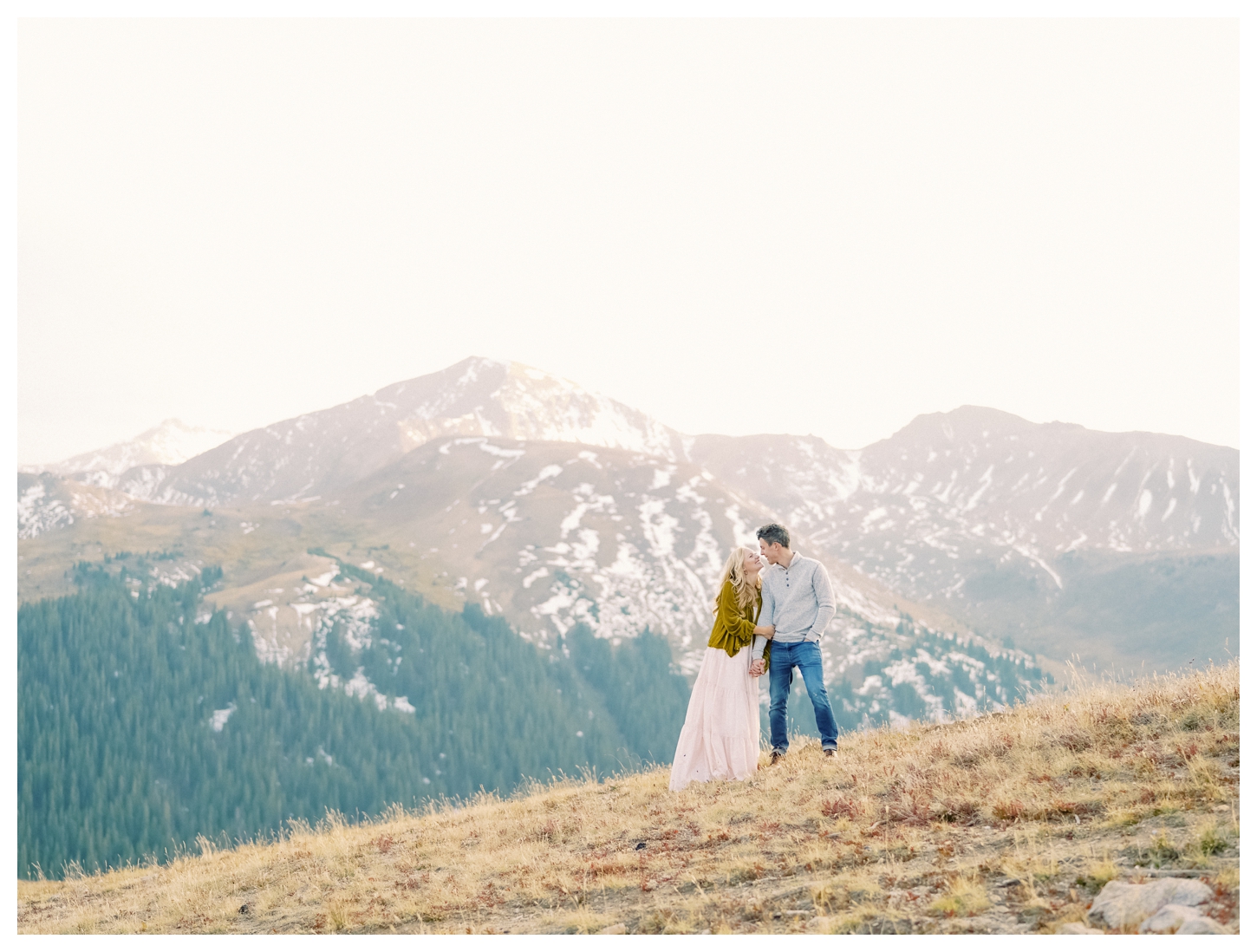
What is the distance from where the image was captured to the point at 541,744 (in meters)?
199

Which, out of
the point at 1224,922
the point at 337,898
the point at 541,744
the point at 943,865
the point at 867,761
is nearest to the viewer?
the point at 1224,922

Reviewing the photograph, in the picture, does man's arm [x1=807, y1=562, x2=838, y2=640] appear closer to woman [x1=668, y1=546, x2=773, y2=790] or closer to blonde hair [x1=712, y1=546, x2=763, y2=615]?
woman [x1=668, y1=546, x2=773, y2=790]

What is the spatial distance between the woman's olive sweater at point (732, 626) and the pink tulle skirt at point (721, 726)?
0.16 metres

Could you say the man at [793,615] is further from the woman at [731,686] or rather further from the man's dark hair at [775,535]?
the woman at [731,686]

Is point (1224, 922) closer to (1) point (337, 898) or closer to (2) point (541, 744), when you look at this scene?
(1) point (337, 898)

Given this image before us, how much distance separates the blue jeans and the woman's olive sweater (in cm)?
26

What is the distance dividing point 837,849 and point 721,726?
15.2 ft

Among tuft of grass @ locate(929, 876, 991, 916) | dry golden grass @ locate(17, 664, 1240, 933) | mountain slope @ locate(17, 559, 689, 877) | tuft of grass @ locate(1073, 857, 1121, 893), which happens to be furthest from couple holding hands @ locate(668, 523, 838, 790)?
mountain slope @ locate(17, 559, 689, 877)

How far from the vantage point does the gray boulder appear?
21.7ft

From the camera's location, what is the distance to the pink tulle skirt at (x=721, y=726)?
44.9 feet

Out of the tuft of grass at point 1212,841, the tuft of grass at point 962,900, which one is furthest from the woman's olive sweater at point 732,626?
the tuft of grass at point 1212,841

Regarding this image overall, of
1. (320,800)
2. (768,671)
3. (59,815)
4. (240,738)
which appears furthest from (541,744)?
(768,671)

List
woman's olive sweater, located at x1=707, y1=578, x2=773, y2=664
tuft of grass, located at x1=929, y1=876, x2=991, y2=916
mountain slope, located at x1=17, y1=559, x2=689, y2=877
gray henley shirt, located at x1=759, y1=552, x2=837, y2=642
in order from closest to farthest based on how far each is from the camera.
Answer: tuft of grass, located at x1=929, y1=876, x2=991, y2=916
gray henley shirt, located at x1=759, y1=552, x2=837, y2=642
woman's olive sweater, located at x1=707, y1=578, x2=773, y2=664
mountain slope, located at x1=17, y1=559, x2=689, y2=877

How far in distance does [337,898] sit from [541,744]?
196263 millimetres
